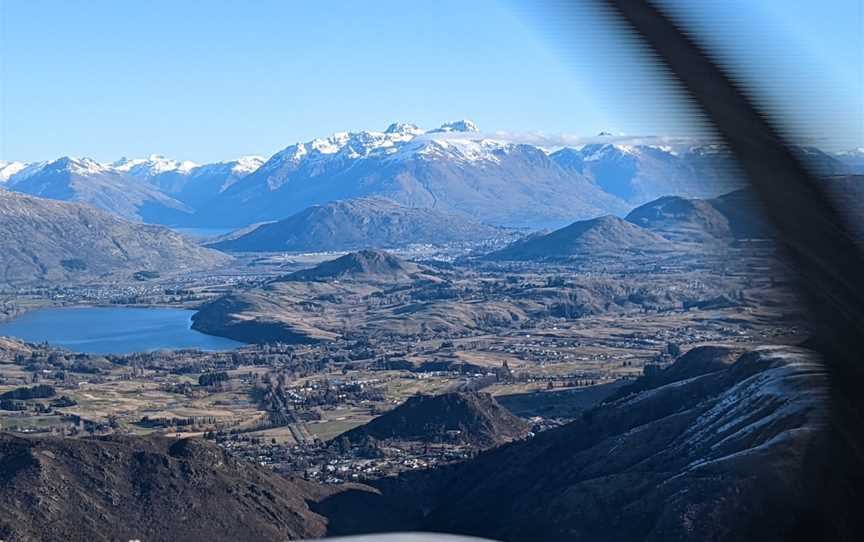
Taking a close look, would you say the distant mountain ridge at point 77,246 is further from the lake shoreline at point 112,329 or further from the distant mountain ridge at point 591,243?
the distant mountain ridge at point 591,243

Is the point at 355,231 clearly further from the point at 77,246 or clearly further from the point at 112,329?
the point at 112,329

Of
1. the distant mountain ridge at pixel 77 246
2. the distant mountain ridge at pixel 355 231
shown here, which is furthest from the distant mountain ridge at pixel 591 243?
the distant mountain ridge at pixel 77 246

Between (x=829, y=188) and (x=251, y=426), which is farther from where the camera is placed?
(x=251, y=426)

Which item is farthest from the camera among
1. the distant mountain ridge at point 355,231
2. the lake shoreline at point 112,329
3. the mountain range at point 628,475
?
the distant mountain ridge at point 355,231

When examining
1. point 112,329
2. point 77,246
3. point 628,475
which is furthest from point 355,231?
point 628,475

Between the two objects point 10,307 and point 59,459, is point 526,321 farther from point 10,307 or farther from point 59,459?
point 59,459

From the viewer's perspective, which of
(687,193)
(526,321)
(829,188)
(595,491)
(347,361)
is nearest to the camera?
(829,188)

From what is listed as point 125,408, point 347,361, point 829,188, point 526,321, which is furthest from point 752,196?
point 526,321

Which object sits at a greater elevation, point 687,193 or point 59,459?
point 687,193

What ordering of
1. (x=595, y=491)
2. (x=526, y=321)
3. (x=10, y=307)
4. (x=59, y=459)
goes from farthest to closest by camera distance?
(x=10, y=307)
(x=526, y=321)
(x=59, y=459)
(x=595, y=491)
